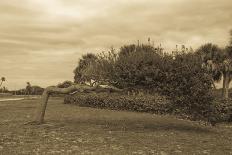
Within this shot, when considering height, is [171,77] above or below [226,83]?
below

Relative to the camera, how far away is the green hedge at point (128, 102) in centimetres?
4029

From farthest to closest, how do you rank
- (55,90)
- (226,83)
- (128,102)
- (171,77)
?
(226,83) < (128,102) < (55,90) < (171,77)

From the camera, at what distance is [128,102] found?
44.4m

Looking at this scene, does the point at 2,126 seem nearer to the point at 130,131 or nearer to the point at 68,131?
the point at 68,131

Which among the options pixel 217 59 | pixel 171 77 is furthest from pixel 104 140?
pixel 217 59

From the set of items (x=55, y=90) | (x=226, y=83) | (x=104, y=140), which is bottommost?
(x=104, y=140)

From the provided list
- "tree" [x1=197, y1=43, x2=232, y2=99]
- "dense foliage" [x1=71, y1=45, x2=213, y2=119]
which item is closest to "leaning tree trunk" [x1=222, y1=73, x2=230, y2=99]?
"tree" [x1=197, y1=43, x2=232, y2=99]

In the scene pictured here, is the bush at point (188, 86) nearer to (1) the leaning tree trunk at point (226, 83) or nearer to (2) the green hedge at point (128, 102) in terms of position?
(2) the green hedge at point (128, 102)

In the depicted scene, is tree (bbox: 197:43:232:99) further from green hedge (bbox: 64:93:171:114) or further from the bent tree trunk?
the bent tree trunk

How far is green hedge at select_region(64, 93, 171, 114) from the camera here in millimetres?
40287

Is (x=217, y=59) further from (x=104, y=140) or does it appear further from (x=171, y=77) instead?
(x=104, y=140)

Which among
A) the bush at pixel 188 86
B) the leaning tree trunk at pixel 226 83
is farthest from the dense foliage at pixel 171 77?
the leaning tree trunk at pixel 226 83

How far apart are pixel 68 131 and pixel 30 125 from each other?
3.55 m

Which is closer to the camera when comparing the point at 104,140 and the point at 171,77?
the point at 104,140
